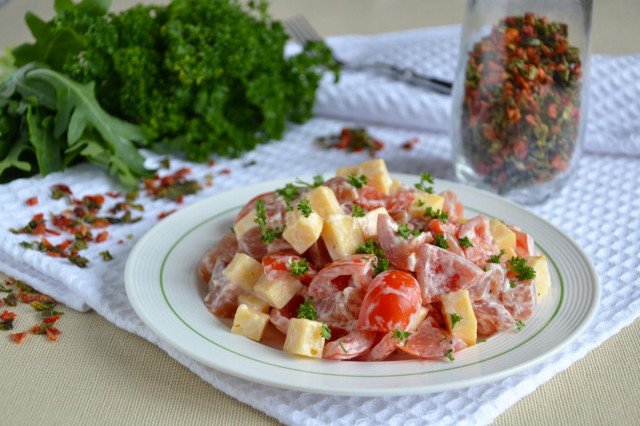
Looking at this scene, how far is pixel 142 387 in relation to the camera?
6.60ft

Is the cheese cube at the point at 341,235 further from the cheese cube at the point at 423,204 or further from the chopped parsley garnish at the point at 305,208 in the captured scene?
the cheese cube at the point at 423,204

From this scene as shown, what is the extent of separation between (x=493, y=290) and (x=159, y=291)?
3.17ft

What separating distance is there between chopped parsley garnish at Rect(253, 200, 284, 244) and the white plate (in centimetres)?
27

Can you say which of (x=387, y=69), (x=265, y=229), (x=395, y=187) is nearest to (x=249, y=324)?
(x=265, y=229)

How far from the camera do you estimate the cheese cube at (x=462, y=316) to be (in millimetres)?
1924

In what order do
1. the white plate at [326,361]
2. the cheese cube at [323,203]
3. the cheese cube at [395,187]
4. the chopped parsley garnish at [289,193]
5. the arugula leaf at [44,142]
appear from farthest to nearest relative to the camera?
1. the arugula leaf at [44,142]
2. the cheese cube at [395,187]
3. the chopped parsley garnish at [289,193]
4. the cheese cube at [323,203]
5. the white plate at [326,361]

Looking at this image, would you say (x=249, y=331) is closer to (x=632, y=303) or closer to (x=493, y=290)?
(x=493, y=290)

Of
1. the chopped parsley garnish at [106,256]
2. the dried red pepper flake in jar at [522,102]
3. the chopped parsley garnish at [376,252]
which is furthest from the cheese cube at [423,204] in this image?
the chopped parsley garnish at [106,256]

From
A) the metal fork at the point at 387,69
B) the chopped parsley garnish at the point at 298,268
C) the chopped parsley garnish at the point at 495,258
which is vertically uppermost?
the chopped parsley garnish at the point at 298,268

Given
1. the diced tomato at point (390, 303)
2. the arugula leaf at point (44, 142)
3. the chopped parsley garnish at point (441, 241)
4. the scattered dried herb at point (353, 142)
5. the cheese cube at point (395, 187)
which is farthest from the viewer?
the scattered dried herb at point (353, 142)

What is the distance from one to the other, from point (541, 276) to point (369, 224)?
0.52 meters

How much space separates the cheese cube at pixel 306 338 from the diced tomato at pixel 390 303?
11cm

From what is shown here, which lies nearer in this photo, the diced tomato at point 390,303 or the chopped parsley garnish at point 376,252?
the diced tomato at point 390,303

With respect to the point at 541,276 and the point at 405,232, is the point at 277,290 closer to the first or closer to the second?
the point at 405,232
